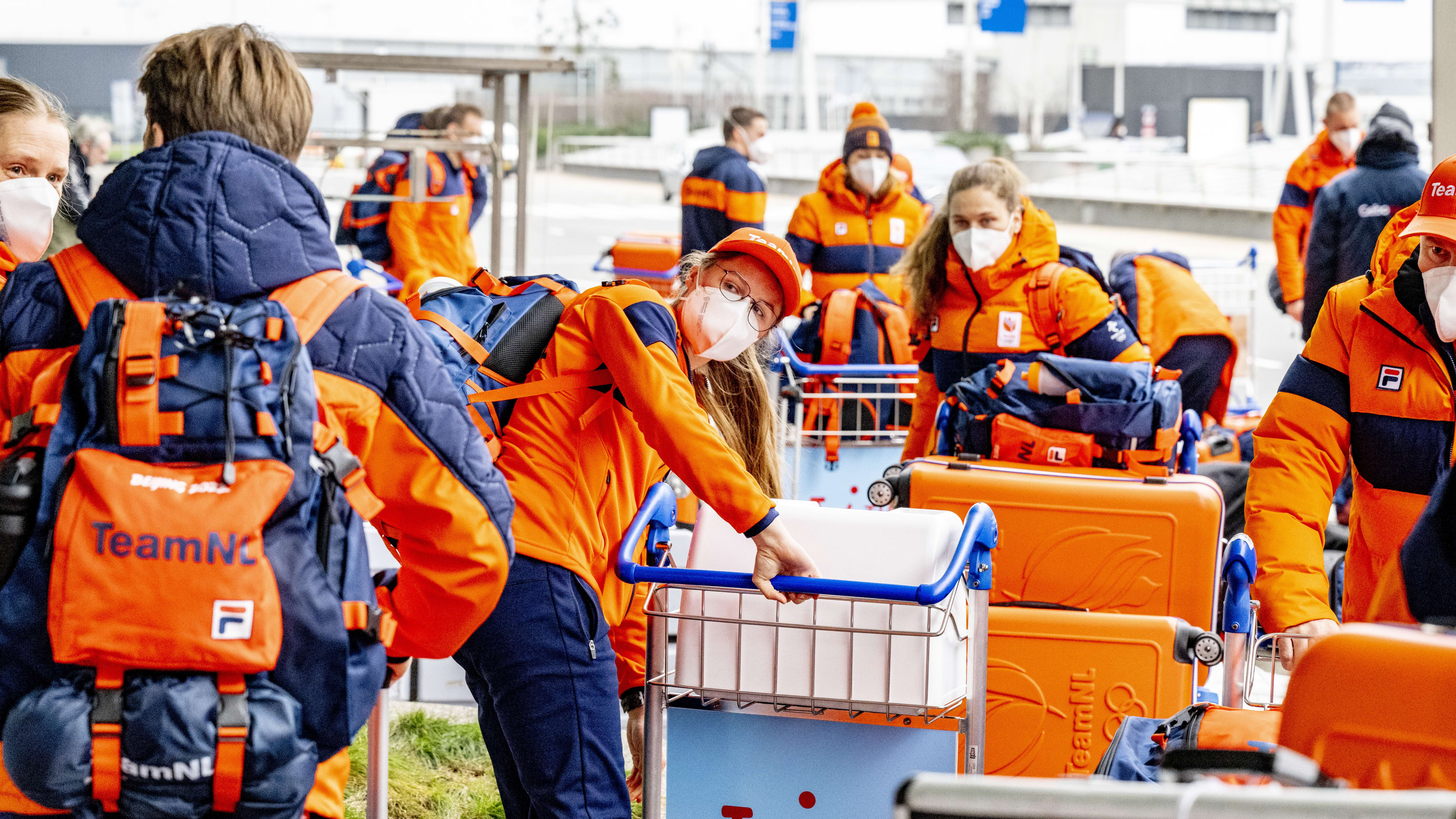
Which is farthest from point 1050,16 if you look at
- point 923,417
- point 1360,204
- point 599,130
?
point 923,417

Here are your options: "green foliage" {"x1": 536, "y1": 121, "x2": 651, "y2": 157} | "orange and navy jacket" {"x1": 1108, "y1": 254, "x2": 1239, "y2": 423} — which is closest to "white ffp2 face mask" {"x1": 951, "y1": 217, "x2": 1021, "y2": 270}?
"orange and navy jacket" {"x1": 1108, "y1": 254, "x2": 1239, "y2": 423}

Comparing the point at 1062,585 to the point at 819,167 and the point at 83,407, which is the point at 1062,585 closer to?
the point at 83,407

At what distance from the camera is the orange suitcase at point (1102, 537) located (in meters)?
3.75

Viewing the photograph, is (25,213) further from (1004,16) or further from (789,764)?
(1004,16)

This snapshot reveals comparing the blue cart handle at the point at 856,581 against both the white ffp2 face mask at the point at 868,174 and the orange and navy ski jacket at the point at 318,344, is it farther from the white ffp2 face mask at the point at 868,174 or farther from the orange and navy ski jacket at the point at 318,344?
the white ffp2 face mask at the point at 868,174

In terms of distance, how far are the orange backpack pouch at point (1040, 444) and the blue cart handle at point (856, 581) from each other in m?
1.59

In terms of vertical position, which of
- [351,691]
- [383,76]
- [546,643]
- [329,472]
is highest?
[383,76]

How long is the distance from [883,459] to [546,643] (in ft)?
10.9

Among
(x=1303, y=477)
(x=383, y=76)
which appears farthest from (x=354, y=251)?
(x=1303, y=477)

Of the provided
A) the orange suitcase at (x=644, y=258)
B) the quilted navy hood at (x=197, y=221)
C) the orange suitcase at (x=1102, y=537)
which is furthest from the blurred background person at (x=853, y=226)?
the quilted navy hood at (x=197, y=221)

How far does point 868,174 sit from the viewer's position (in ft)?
24.2

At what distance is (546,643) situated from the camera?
2.77m

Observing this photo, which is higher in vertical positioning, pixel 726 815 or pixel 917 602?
pixel 917 602

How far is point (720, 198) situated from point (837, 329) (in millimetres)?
2474
